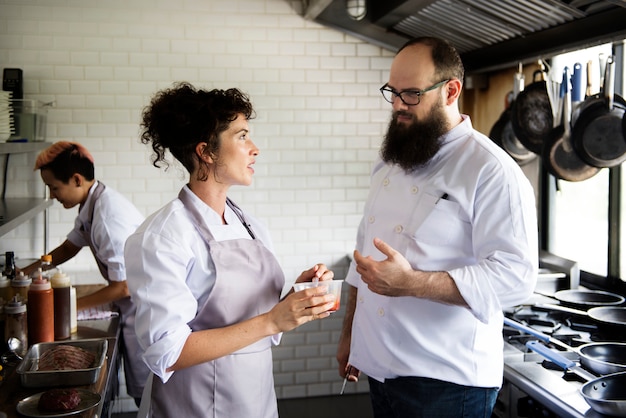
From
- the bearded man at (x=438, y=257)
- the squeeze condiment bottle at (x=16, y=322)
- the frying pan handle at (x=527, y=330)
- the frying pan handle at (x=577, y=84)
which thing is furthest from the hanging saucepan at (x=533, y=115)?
the squeeze condiment bottle at (x=16, y=322)

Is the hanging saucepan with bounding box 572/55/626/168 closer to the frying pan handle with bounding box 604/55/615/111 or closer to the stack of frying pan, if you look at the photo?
the frying pan handle with bounding box 604/55/615/111

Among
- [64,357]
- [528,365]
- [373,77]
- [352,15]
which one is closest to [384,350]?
[528,365]

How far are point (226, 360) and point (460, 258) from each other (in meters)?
0.89

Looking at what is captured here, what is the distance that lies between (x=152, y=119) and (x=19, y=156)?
3.16 meters

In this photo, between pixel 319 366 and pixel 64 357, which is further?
pixel 319 366

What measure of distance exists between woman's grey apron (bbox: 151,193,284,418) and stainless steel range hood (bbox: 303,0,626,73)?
6.06ft

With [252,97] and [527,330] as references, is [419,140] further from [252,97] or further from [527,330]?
[252,97]

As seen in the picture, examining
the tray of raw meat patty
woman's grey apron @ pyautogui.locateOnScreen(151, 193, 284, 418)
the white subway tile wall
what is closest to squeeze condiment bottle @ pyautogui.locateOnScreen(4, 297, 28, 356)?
the tray of raw meat patty

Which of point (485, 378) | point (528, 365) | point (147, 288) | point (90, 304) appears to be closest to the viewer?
point (147, 288)

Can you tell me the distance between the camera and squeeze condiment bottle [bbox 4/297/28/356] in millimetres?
3105

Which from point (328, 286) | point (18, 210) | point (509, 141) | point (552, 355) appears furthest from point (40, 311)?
point (509, 141)

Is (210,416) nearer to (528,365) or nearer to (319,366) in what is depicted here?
(528,365)

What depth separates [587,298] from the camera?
3.88 m

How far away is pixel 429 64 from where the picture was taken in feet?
8.56
